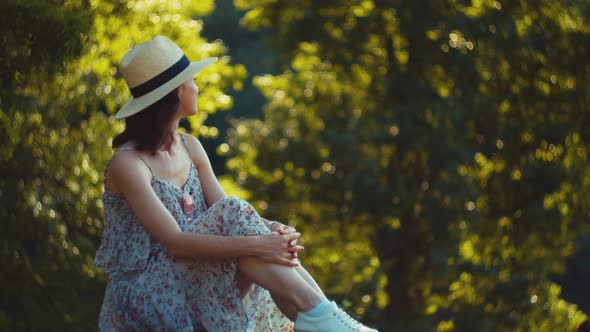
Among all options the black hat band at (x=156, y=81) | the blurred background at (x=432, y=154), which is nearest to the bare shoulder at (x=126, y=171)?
the black hat band at (x=156, y=81)

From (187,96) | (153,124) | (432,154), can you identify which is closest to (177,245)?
(153,124)

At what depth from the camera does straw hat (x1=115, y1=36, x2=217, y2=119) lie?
382 cm

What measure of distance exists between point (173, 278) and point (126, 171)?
1.35 feet

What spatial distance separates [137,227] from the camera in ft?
12.2

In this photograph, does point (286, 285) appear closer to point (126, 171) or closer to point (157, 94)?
point (126, 171)

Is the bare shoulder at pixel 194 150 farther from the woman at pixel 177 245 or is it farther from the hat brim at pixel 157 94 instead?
the hat brim at pixel 157 94

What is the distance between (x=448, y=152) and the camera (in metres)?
11.5

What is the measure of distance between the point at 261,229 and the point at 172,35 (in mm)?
5365

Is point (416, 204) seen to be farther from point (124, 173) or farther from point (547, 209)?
point (124, 173)

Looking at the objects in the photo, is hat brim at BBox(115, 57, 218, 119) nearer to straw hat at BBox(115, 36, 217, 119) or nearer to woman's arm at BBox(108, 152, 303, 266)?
straw hat at BBox(115, 36, 217, 119)

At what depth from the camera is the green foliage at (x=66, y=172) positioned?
6953 mm

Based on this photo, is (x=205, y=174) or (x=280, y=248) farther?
(x=205, y=174)

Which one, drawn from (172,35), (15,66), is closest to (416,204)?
(172,35)

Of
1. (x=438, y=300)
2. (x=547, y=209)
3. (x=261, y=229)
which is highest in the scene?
(x=261, y=229)
